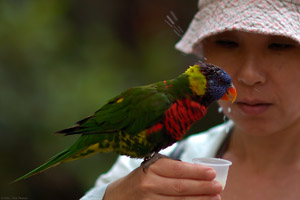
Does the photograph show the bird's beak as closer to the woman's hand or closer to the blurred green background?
the woman's hand

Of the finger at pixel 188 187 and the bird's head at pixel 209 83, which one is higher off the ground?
the bird's head at pixel 209 83

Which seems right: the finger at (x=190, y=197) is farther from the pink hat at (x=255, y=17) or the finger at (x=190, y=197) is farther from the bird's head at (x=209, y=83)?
the pink hat at (x=255, y=17)

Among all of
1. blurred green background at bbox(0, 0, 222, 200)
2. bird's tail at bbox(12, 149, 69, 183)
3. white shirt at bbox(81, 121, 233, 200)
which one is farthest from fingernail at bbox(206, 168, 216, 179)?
blurred green background at bbox(0, 0, 222, 200)

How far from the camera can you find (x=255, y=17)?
3.61 feet

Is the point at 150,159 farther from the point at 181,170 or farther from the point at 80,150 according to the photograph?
the point at 80,150

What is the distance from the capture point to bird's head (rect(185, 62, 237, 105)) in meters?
0.91

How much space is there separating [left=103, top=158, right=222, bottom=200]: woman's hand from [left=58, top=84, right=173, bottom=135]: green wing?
0.49 feet

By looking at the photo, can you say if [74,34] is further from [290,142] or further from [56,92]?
[290,142]

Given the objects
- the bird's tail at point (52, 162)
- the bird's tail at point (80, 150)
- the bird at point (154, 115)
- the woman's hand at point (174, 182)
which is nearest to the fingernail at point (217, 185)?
the woman's hand at point (174, 182)

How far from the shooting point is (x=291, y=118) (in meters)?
1.22

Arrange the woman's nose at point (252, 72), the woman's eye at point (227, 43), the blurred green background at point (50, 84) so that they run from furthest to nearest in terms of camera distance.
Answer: the blurred green background at point (50, 84)
the woman's eye at point (227, 43)
the woman's nose at point (252, 72)

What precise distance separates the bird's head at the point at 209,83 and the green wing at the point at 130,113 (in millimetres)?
91

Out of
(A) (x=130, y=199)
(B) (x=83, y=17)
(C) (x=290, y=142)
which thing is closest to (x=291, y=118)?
(C) (x=290, y=142)

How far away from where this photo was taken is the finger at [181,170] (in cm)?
88
